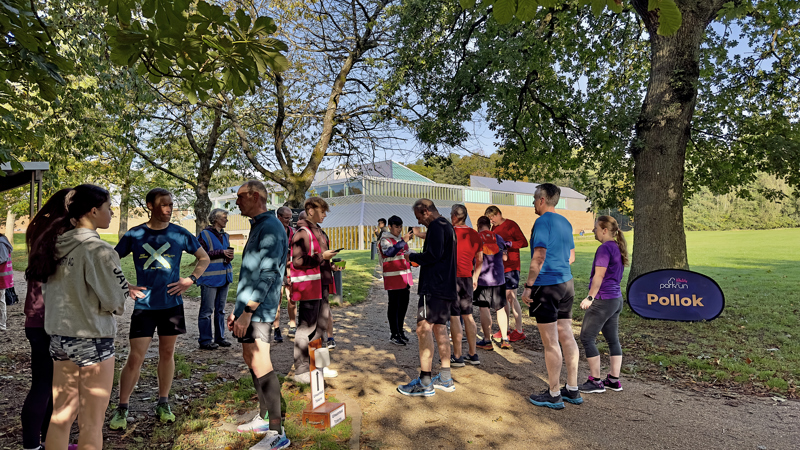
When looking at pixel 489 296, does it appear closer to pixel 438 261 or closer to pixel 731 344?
pixel 438 261

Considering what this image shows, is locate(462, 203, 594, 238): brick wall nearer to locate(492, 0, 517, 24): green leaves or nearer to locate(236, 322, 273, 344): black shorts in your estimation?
locate(236, 322, 273, 344): black shorts

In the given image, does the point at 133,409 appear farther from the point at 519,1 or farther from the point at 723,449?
the point at 723,449

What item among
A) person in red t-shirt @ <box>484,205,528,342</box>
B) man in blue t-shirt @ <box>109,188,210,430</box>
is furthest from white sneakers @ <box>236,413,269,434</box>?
person in red t-shirt @ <box>484,205,528,342</box>

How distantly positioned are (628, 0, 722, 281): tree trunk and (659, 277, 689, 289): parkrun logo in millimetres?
822

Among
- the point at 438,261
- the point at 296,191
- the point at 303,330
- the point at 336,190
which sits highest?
the point at 336,190

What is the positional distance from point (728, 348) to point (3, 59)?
9.29 meters

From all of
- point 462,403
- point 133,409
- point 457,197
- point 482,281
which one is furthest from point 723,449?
point 457,197

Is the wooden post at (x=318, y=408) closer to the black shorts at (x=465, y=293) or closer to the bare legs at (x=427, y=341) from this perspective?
the bare legs at (x=427, y=341)

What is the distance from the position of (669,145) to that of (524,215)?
48.5 m

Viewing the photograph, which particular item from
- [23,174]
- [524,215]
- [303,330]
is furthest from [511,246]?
[524,215]

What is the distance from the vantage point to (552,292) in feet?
14.2

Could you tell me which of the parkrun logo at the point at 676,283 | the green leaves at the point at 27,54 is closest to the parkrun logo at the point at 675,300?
the parkrun logo at the point at 676,283

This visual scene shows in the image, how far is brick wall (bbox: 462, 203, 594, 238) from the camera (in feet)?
166

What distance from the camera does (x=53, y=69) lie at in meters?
3.50
